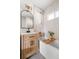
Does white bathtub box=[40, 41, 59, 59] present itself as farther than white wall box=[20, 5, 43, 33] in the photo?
No

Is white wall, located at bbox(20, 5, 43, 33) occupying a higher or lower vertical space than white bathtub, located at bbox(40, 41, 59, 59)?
higher

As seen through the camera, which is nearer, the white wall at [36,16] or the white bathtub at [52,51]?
the white bathtub at [52,51]

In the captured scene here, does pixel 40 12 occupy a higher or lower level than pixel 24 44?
higher

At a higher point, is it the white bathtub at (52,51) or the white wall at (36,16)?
the white wall at (36,16)

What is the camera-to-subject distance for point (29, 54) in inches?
122

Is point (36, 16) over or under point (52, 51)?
over

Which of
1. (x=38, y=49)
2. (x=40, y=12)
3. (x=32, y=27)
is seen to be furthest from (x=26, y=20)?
(x=38, y=49)

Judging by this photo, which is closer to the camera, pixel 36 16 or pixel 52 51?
pixel 52 51
